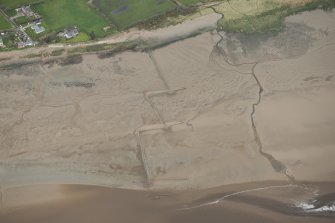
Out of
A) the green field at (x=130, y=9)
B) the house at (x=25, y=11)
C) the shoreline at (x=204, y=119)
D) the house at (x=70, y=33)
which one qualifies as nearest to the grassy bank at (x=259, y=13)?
the shoreline at (x=204, y=119)

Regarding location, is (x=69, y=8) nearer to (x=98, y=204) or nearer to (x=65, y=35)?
(x=65, y=35)

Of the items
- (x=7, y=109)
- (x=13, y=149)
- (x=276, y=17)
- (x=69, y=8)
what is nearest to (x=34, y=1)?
(x=69, y=8)

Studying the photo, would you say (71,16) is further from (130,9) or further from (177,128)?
(177,128)

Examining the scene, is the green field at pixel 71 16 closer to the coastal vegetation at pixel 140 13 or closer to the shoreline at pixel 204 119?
the coastal vegetation at pixel 140 13

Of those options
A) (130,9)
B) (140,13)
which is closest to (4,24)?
(130,9)

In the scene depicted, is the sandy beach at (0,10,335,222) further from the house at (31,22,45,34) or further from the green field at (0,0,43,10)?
the green field at (0,0,43,10)
